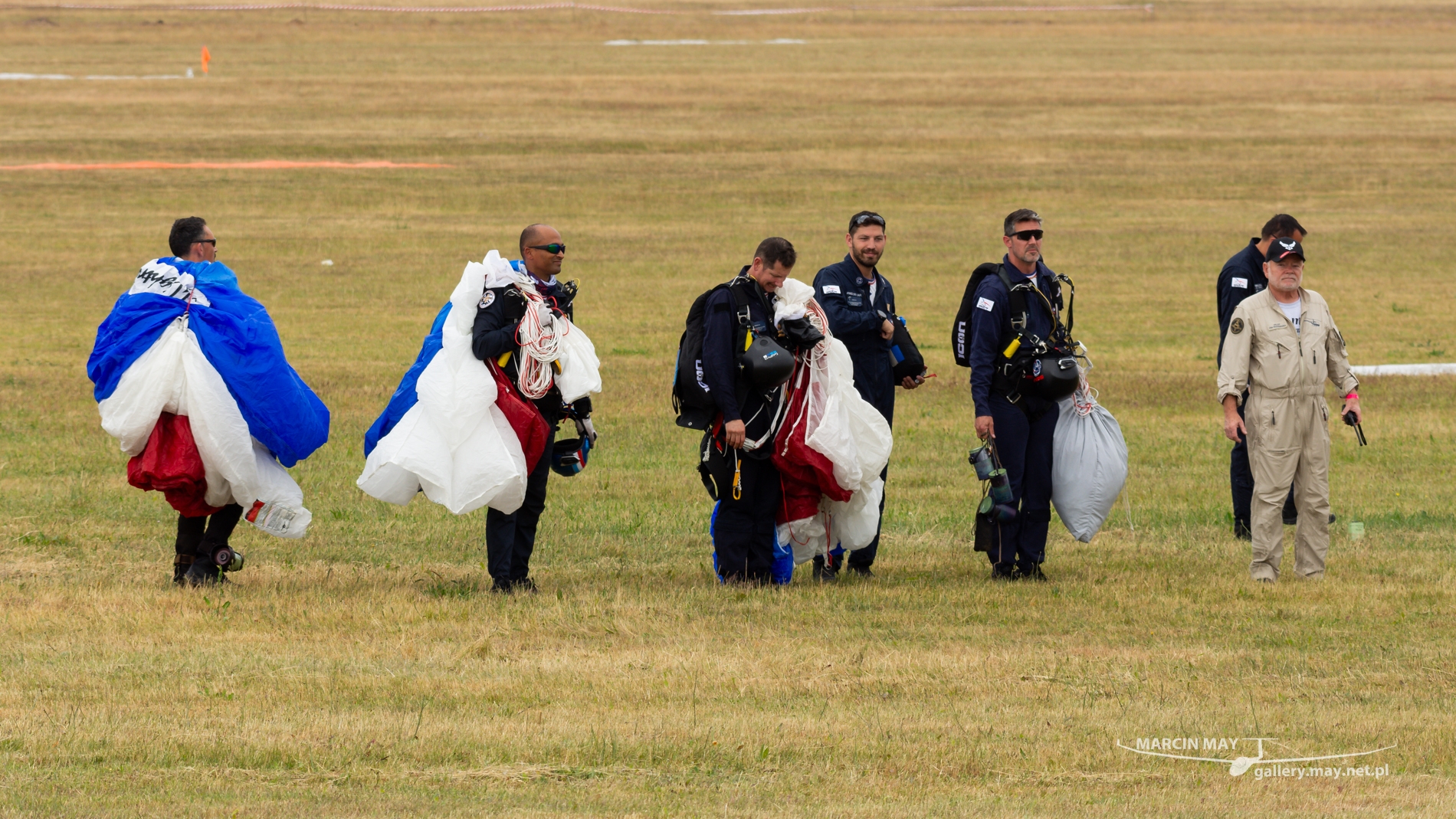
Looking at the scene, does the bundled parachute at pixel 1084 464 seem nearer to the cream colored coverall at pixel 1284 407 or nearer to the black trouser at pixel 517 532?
the cream colored coverall at pixel 1284 407

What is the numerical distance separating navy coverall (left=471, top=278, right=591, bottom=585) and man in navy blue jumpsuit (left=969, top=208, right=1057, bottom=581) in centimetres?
213

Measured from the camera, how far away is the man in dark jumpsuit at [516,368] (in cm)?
818

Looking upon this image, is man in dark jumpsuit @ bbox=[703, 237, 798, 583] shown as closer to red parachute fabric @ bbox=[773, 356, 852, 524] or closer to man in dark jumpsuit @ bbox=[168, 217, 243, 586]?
red parachute fabric @ bbox=[773, 356, 852, 524]

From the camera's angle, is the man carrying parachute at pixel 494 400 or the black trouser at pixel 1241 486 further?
the black trouser at pixel 1241 486

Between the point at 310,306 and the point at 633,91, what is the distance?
2637 centimetres

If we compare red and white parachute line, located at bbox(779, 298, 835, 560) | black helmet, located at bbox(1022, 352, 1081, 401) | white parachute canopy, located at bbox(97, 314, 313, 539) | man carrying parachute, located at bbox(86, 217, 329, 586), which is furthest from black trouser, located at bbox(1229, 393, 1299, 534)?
white parachute canopy, located at bbox(97, 314, 313, 539)

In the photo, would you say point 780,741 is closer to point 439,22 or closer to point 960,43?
→ point 960,43

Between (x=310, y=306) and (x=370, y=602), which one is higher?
(x=310, y=306)

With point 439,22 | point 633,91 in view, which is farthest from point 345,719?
point 439,22

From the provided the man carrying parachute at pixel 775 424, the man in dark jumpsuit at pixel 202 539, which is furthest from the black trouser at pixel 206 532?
the man carrying parachute at pixel 775 424

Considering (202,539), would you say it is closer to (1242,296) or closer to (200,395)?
(200,395)

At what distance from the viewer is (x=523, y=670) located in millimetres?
6914

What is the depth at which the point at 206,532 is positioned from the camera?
8.60 meters

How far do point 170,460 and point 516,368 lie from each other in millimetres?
1773
